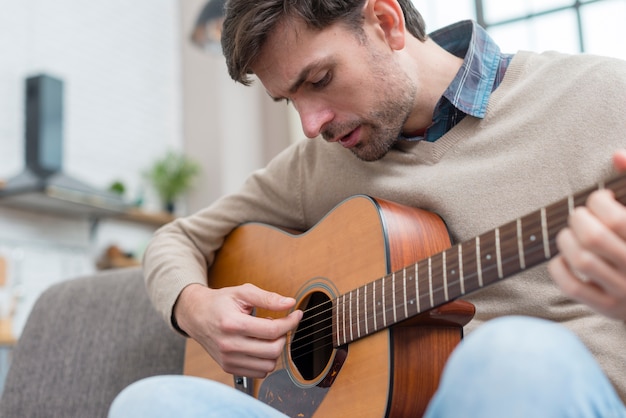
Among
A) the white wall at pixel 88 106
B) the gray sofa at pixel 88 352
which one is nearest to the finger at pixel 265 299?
the gray sofa at pixel 88 352

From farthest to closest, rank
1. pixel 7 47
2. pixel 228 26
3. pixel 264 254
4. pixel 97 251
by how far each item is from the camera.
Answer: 1. pixel 97 251
2. pixel 7 47
3. pixel 264 254
4. pixel 228 26

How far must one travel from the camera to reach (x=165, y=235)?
5.03 feet

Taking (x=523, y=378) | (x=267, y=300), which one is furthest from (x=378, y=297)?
(x=523, y=378)

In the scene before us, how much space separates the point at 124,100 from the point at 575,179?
3.66 meters

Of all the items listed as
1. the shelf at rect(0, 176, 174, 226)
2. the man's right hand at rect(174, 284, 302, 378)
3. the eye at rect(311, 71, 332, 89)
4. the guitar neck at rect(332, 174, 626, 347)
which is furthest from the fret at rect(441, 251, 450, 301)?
the shelf at rect(0, 176, 174, 226)

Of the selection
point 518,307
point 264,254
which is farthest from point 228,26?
point 518,307

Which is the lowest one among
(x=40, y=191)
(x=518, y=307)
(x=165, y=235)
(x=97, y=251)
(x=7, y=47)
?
(x=97, y=251)

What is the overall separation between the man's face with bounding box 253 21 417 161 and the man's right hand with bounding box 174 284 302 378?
288 mm

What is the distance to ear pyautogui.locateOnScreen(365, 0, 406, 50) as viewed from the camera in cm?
124

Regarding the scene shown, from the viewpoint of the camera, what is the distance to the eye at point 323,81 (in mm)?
1204

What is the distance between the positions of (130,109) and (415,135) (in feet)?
11.0

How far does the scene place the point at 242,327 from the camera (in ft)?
3.80

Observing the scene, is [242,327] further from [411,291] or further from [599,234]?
[599,234]

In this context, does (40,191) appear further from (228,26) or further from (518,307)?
(518,307)
